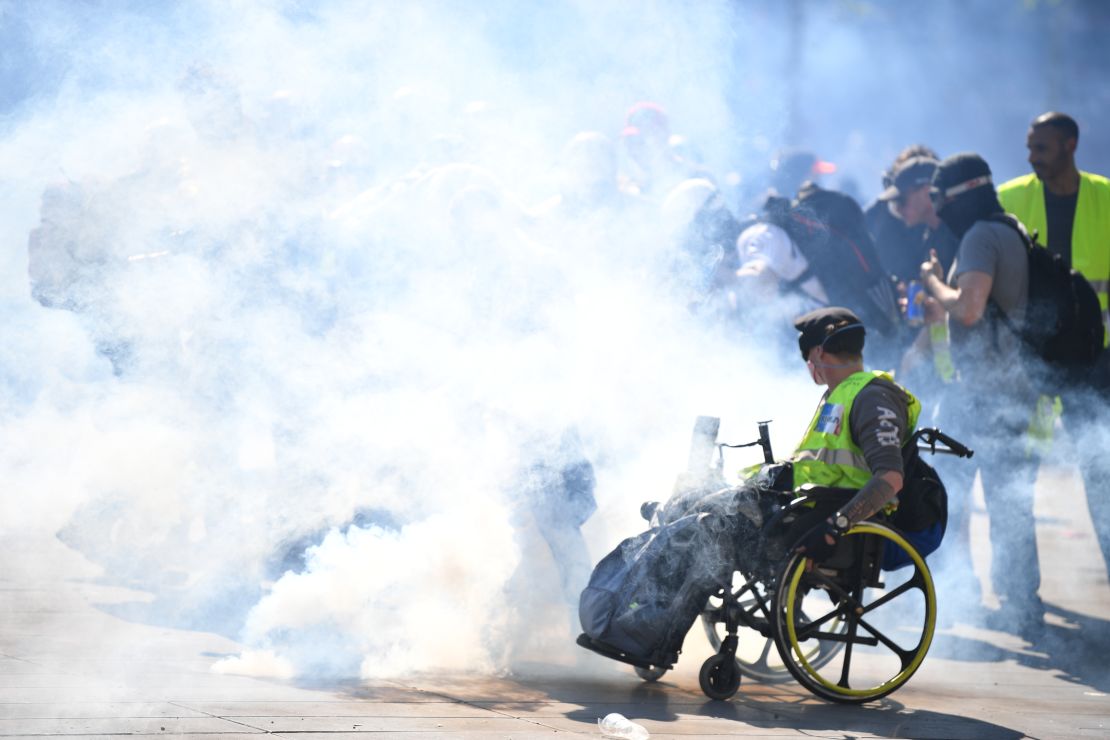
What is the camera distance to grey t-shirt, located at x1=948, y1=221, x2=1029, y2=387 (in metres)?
5.66

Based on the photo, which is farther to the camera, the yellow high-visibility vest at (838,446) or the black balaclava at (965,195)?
the black balaclava at (965,195)

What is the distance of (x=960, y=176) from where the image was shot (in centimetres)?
583

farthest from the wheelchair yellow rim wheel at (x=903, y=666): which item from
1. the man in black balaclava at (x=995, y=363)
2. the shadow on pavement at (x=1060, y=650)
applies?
the man in black balaclava at (x=995, y=363)

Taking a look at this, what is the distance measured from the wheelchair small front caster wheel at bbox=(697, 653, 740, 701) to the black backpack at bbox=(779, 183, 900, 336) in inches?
109

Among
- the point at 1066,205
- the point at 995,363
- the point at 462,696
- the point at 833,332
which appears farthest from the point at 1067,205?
the point at 462,696

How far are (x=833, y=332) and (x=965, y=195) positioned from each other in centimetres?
179

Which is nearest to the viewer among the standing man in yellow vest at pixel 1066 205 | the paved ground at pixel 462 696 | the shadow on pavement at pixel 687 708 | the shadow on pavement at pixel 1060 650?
the paved ground at pixel 462 696

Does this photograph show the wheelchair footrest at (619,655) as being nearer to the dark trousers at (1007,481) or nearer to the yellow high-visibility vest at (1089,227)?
the dark trousers at (1007,481)

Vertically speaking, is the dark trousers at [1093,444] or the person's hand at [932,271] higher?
the person's hand at [932,271]

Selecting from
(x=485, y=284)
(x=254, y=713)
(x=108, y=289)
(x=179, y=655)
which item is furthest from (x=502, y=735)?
(x=108, y=289)

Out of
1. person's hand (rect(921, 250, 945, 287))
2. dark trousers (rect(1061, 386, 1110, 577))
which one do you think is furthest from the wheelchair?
person's hand (rect(921, 250, 945, 287))

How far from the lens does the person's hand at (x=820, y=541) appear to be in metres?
4.07

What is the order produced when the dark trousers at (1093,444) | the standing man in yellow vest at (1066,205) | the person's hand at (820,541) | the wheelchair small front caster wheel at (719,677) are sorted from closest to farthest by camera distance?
the person's hand at (820,541), the wheelchair small front caster wheel at (719,677), the dark trousers at (1093,444), the standing man in yellow vest at (1066,205)

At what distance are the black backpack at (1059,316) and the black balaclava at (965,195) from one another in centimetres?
17
